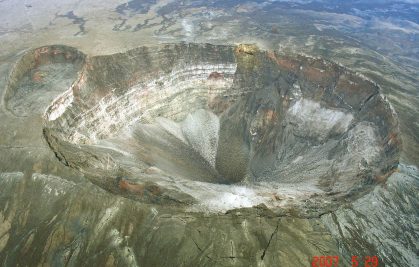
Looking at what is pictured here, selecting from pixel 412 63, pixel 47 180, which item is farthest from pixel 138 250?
pixel 412 63

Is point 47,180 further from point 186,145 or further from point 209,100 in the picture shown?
point 209,100
